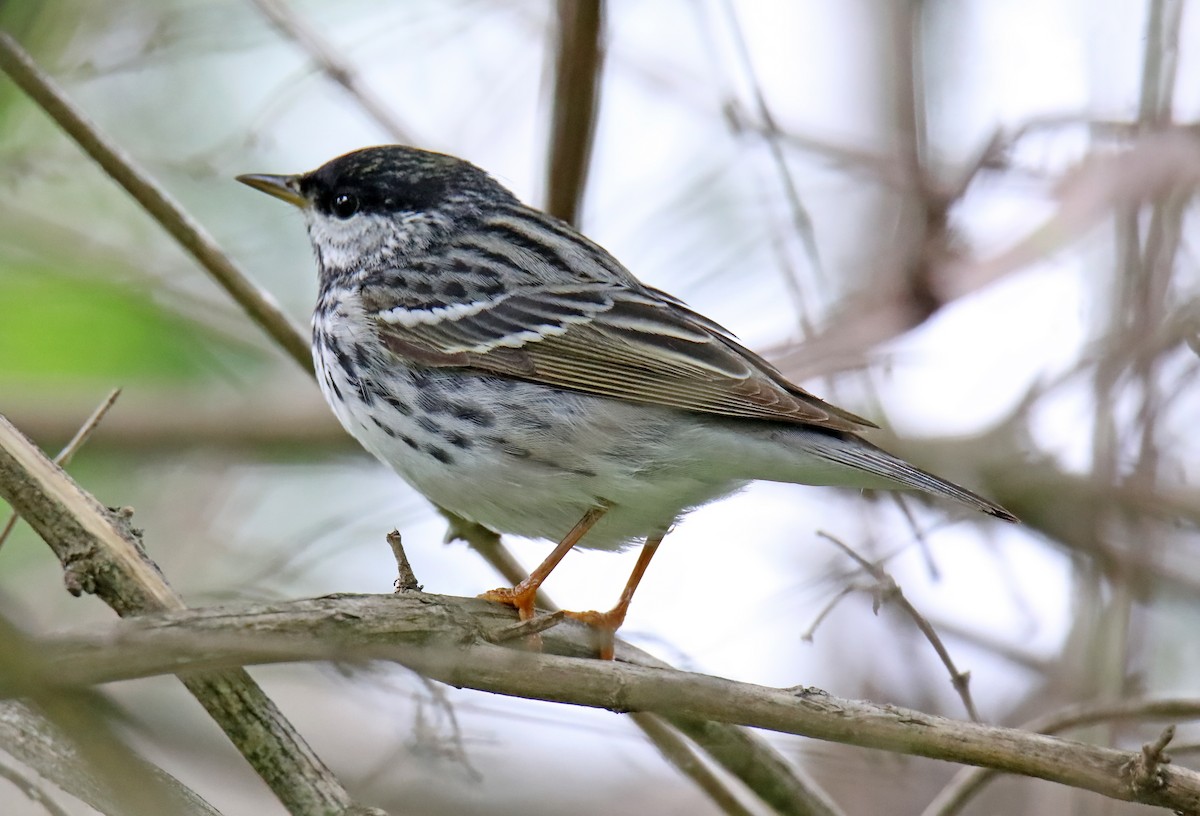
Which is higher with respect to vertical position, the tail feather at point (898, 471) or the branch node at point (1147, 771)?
the tail feather at point (898, 471)

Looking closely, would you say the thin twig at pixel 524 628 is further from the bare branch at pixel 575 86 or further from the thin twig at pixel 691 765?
the bare branch at pixel 575 86

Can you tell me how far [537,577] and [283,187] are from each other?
2557 millimetres

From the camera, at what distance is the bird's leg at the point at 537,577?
462 cm

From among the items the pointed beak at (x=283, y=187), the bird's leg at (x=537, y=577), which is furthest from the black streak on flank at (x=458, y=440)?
the pointed beak at (x=283, y=187)

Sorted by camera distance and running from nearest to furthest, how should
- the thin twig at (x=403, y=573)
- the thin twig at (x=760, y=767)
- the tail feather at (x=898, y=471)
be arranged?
the thin twig at (x=403, y=573)
the tail feather at (x=898, y=471)
the thin twig at (x=760, y=767)

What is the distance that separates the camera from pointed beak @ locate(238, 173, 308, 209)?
19.7 ft

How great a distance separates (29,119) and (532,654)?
5148 mm

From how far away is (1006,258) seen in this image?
20.3 ft

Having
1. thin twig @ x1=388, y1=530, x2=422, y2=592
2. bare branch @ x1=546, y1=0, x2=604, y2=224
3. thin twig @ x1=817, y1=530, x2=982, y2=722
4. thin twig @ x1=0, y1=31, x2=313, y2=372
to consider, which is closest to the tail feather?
thin twig @ x1=817, y1=530, x2=982, y2=722

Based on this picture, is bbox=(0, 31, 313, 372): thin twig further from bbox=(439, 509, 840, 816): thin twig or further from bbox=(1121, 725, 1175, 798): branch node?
bbox=(1121, 725, 1175, 798): branch node

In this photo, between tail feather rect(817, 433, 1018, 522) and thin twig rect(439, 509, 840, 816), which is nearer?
tail feather rect(817, 433, 1018, 522)

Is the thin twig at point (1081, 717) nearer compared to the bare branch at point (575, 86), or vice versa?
the thin twig at point (1081, 717)

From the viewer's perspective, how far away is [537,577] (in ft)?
15.6

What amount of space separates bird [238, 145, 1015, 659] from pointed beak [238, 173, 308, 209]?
2.24 ft
